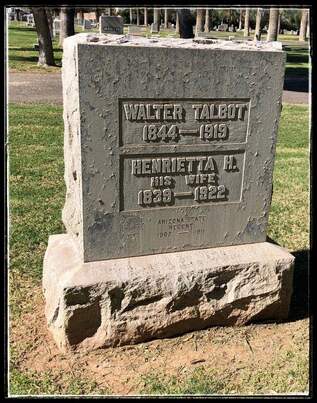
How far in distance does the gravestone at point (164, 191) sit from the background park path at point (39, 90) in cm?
932

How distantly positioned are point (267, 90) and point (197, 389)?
2097mm

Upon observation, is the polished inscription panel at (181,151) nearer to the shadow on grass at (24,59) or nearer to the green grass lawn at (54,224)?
the green grass lawn at (54,224)

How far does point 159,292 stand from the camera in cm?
344

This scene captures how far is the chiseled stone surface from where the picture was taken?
3.16m

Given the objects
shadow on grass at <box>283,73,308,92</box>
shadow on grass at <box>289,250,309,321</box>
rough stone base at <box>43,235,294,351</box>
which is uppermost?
shadow on grass at <box>283,73,308,92</box>

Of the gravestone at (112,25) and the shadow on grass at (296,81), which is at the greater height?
the gravestone at (112,25)

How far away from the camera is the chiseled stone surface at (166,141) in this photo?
124 inches

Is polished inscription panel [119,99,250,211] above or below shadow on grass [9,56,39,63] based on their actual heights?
below

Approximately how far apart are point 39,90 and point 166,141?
1157 centimetres

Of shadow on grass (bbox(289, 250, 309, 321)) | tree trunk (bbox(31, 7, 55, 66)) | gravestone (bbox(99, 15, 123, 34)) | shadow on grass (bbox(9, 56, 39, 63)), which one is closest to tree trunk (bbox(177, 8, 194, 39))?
gravestone (bbox(99, 15, 123, 34))

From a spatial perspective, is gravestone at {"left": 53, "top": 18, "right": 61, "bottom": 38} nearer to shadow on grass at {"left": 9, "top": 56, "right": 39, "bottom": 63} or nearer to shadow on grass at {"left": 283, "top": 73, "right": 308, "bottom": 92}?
shadow on grass at {"left": 9, "top": 56, "right": 39, "bottom": 63}

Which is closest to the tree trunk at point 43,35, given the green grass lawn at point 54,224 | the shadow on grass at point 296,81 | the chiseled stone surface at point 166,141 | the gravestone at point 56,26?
the green grass lawn at point 54,224

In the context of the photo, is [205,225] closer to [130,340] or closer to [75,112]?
[130,340]
